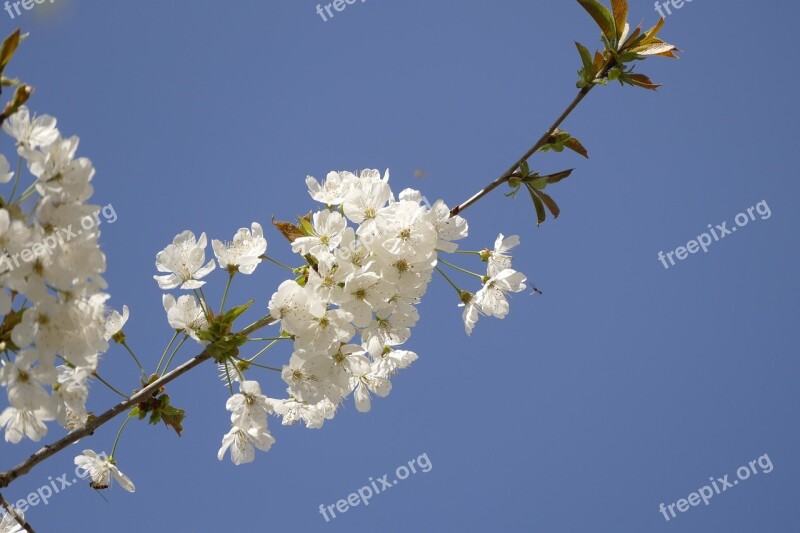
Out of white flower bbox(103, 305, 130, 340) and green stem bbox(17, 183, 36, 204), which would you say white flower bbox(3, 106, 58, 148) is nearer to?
green stem bbox(17, 183, 36, 204)

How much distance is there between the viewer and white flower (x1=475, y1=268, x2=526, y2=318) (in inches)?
114

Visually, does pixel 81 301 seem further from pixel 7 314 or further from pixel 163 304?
pixel 163 304

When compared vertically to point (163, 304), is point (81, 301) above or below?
below

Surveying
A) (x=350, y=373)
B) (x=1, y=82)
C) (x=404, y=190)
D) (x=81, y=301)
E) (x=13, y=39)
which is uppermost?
(x=13, y=39)

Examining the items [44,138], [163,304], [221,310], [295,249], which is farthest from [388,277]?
[44,138]

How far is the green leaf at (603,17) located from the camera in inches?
104

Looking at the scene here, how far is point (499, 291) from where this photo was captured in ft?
9.64

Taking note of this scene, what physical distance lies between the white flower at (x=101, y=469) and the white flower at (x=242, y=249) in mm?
910

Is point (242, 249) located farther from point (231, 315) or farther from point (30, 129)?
point (30, 129)

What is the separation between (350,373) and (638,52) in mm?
1563

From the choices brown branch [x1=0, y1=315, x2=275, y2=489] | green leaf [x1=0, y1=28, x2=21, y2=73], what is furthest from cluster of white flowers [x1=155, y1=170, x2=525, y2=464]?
green leaf [x1=0, y1=28, x2=21, y2=73]

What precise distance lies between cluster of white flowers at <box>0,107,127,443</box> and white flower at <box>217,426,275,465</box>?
2.54ft

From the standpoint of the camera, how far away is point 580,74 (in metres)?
2.59

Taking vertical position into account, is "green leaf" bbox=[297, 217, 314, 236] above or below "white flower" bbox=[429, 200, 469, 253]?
above
